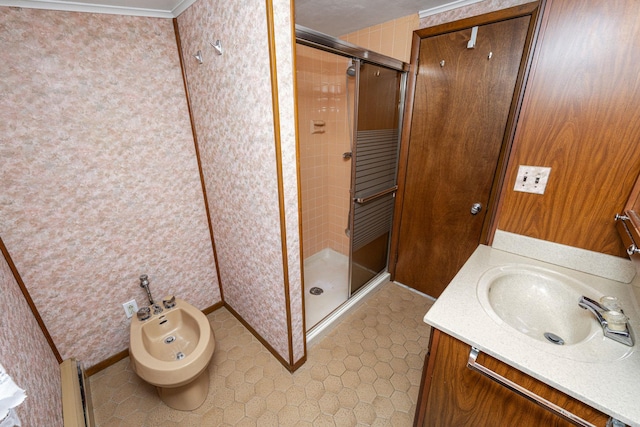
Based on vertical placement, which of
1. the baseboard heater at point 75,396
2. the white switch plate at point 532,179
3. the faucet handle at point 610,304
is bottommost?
the baseboard heater at point 75,396

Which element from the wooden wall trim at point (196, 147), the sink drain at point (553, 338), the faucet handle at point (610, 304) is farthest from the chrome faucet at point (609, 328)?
the wooden wall trim at point (196, 147)

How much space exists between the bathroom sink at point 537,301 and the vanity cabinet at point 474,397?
0.64 feet

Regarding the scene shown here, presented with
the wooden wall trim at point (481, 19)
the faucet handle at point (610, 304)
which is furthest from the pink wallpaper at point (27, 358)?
the wooden wall trim at point (481, 19)

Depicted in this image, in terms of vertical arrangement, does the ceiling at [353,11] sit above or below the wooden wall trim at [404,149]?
above

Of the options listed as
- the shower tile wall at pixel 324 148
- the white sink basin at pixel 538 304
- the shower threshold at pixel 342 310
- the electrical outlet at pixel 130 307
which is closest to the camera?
the white sink basin at pixel 538 304

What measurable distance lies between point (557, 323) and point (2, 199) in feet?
8.17

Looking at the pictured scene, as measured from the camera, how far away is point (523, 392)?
76 cm

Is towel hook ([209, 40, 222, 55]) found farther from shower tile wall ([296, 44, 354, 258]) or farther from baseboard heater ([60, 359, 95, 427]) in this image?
baseboard heater ([60, 359, 95, 427])

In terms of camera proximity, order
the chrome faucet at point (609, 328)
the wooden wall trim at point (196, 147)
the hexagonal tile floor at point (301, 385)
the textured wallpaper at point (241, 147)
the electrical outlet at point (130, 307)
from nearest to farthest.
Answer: the chrome faucet at point (609, 328) < the textured wallpaper at point (241, 147) < the hexagonal tile floor at point (301, 385) < the wooden wall trim at point (196, 147) < the electrical outlet at point (130, 307)

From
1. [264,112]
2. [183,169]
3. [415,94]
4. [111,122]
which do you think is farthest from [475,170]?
[111,122]

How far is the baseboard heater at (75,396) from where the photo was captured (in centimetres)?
Answer: 117

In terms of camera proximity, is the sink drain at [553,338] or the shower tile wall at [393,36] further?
the shower tile wall at [393,36]

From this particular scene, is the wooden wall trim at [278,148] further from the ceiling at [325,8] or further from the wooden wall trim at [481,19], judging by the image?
the wooden wall trim at [481,19]

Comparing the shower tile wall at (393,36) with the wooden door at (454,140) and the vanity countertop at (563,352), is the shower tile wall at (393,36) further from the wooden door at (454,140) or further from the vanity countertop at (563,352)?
the vanity countertop at (563,352)
